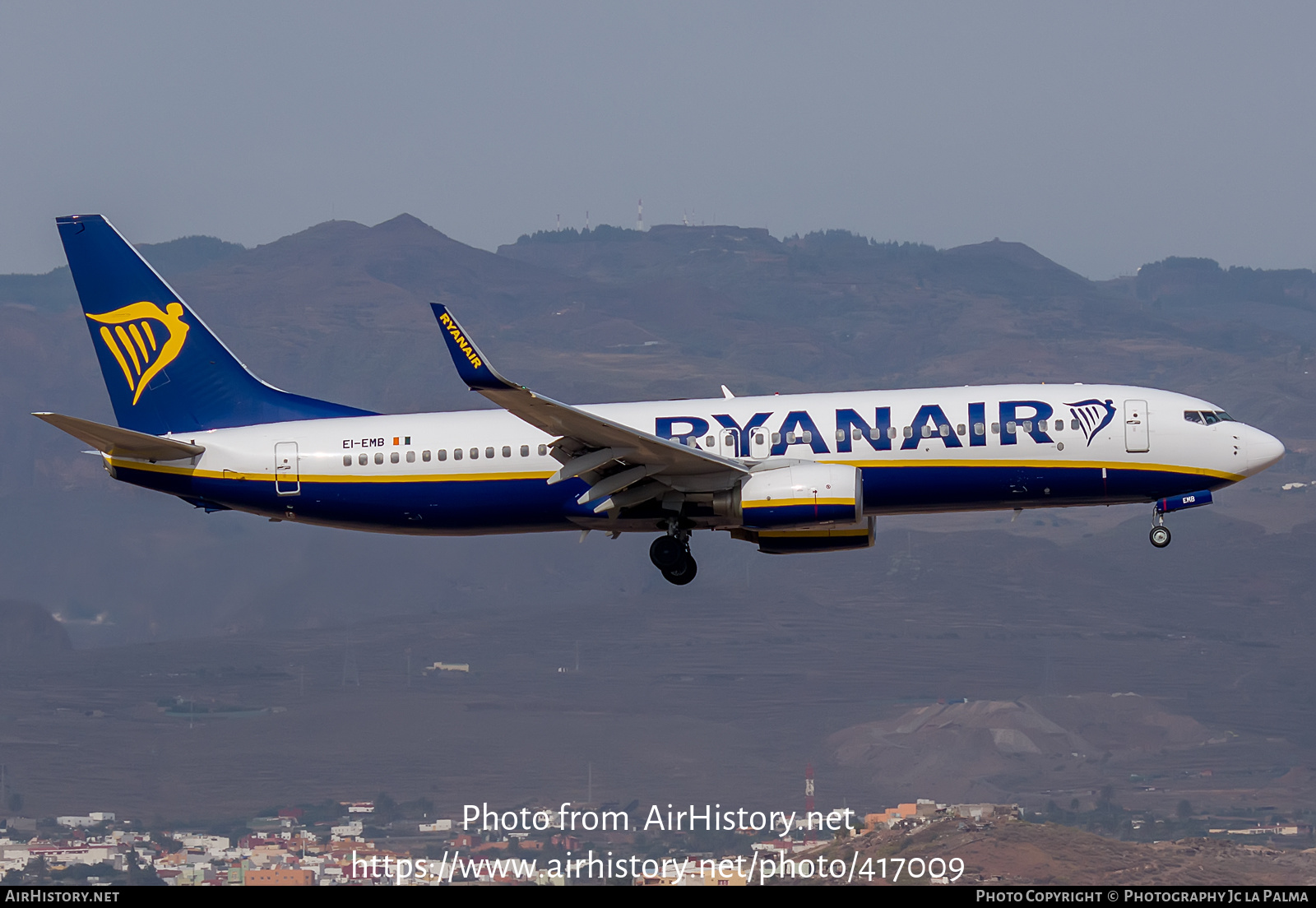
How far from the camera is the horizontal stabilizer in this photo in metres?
50.1

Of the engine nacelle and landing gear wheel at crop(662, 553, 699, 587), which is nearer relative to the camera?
the engine nacelle

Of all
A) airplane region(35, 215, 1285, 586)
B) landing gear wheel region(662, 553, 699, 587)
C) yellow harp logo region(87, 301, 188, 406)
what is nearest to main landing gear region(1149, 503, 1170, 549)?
airplane region(35, 215, 1285, 586)

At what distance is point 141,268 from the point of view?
2264 inches

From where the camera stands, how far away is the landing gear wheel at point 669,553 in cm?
5125

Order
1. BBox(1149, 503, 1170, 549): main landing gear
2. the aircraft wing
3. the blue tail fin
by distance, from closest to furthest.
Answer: the aircraft wing, BBox(1149, 503, 1170, 549): main landing gear, the blue tail fin

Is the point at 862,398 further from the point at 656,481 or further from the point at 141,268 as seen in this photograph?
the point at 141,268

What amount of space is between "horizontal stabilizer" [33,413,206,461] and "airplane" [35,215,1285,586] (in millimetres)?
72

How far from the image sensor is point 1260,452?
51219mm

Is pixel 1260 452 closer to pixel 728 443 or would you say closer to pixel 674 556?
pixel 728 443

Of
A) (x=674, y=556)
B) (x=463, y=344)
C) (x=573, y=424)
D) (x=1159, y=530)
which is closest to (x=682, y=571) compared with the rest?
(x=674, y=556)

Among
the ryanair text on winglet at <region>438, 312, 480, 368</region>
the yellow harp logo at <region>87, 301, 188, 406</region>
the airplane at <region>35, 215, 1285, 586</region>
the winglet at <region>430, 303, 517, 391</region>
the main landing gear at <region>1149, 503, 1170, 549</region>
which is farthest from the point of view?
the yellow harp logo at <region>87, 301, 188, 406</region>

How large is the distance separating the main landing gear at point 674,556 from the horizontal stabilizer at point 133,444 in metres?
13.8

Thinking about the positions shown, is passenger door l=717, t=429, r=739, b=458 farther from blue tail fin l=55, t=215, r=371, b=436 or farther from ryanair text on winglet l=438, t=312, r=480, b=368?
blue tail fin l=55, t=215, r=371, b=436
